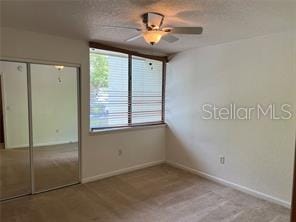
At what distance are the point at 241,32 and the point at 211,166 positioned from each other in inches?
87.1

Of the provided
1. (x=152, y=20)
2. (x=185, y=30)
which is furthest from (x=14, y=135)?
(x=185, y=30)

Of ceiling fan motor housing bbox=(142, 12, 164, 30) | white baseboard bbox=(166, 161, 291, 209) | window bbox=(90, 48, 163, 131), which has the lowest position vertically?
white baseboard bbox=(166, 161, 291, 209)

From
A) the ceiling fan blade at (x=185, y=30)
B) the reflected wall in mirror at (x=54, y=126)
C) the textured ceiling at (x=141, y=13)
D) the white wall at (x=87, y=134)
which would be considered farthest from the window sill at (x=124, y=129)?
the ceiling fan blade at (x=185, y=30)

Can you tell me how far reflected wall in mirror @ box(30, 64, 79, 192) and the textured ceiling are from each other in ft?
2.28

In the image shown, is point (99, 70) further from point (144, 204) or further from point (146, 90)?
point (144, 204)

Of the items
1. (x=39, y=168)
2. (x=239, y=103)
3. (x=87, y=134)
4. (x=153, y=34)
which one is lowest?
(x=39, y=168)

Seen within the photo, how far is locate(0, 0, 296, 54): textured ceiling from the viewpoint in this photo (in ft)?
6.84

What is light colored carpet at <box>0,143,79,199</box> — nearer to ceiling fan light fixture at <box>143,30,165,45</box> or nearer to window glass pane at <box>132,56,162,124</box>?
window glass pane at <box>132,56,162,124</box>

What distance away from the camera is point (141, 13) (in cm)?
232

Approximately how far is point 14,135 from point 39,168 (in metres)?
0.63

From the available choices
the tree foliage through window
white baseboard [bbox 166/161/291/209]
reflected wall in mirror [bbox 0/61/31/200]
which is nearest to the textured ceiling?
the tree foliage through window

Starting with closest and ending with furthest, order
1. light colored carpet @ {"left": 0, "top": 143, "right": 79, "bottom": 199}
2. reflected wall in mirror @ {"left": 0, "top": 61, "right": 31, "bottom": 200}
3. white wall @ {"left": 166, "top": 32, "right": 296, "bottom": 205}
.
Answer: white wall @ {"left": 166, "top": 32, "right": 296, "bottom": 205}, reflected wall in mirror @ {"left": 0, "top": 61, "right": 31, "bottom": 200}, light colored carpet @ {"left": 0, "top": 143, "right": 79, "bottom": 199}

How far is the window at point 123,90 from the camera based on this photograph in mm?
3906

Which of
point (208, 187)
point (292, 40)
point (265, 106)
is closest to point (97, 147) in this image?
point (208, 187)
